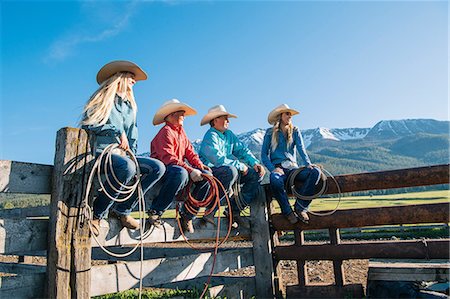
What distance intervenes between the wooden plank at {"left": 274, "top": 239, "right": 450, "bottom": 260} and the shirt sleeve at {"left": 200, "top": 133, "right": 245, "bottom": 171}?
144cm

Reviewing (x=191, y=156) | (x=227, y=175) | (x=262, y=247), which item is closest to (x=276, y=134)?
(x=227, y=175)

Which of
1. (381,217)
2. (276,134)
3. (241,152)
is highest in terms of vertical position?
(276,134)

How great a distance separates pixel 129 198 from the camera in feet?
12.5

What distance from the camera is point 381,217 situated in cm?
477

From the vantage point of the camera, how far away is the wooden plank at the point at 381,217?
14.9 feet

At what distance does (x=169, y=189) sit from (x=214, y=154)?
4.23 feet

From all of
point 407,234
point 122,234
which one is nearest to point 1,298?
point 122,234

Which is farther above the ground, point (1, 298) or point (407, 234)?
point (1, 298)

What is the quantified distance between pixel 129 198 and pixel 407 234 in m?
20.3

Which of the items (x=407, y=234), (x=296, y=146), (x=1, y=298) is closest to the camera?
(x=1, y=298)

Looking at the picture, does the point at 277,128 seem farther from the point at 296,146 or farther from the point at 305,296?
the point at 305,296

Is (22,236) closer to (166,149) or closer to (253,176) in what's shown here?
(166,149)

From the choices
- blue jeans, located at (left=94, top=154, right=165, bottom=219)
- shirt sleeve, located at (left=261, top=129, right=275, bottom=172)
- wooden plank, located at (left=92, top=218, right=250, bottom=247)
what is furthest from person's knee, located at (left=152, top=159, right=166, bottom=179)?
shirt sleeve, located at (left=261, top=129, right=275, bottom=172)

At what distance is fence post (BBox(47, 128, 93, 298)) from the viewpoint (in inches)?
122
